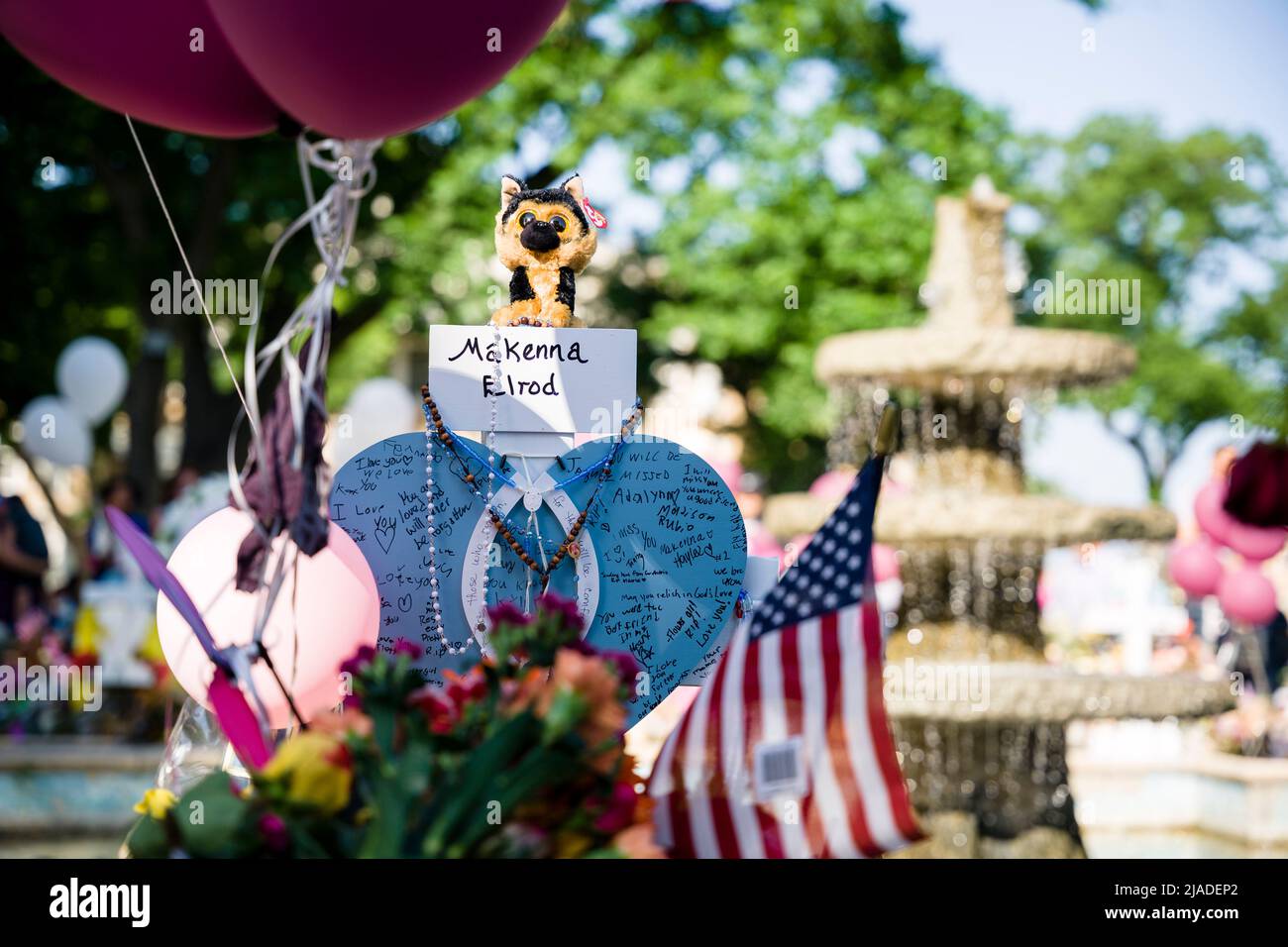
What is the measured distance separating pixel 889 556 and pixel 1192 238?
98.6ft

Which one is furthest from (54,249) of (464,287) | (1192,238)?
(1192,238)

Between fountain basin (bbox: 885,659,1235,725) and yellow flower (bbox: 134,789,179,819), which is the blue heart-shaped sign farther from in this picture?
fountain basin (bbox: 885,659,1235,725)

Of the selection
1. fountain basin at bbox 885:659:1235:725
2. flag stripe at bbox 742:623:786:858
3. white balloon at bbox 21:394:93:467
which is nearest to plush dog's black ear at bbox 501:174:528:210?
flag stripe at bbox 742:623:786:858

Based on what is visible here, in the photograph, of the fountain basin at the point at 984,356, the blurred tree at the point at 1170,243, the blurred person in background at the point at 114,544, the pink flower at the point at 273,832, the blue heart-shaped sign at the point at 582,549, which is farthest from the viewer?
the blurred tree at the point at 1170,243

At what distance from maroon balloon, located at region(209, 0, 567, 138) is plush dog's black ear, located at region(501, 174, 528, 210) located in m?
0.62

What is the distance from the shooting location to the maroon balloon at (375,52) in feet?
8.65

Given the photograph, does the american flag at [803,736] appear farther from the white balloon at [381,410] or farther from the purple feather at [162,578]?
the white balloon at [381,410]

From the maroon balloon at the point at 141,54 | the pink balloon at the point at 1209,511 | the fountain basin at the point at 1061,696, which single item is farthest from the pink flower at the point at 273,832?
the pink balloon at the point at 1209,511

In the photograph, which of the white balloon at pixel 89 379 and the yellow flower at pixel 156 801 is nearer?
the yellow flower at pixel 156 801

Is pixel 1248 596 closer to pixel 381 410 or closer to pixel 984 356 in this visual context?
pixel 984 356

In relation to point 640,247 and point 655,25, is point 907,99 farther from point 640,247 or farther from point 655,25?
point 655,25

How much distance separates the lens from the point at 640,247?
23.2 meters

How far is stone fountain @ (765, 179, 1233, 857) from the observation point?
735 centimetres

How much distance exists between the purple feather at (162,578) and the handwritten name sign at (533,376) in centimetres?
74
